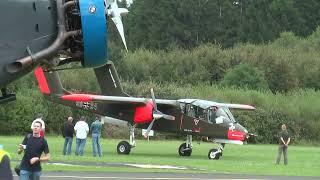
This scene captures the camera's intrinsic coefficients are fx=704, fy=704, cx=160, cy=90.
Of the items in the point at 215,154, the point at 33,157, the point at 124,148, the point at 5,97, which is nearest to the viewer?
the point at 5,97

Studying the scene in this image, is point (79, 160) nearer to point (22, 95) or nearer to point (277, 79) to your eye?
point (22, 95)

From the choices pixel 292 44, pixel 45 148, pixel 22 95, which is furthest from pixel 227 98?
pixel 45 148

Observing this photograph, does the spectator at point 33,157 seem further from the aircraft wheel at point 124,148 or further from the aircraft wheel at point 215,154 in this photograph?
the aircraft wheel at point 124,148

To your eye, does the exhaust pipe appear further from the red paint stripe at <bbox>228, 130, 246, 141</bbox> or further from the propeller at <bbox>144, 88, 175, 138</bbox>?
the propeller at <bbox>144, 88, 175, 138</bbox>

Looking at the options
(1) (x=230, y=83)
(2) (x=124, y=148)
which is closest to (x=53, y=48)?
(2) (x=124, y=148)

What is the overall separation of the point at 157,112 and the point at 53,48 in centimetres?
2980

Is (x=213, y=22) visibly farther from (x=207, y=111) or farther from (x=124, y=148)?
(x=124, y=148)

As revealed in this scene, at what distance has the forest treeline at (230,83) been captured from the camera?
178ft

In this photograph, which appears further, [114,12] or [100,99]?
[100,99]

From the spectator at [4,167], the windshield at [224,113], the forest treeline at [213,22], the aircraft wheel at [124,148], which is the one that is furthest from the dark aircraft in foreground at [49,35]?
the forest treeline at [213,22]

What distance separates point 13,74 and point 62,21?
479mm

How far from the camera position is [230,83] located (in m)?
70.8

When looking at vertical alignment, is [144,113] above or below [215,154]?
above

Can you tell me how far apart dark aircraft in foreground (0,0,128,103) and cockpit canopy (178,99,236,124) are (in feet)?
94.1
